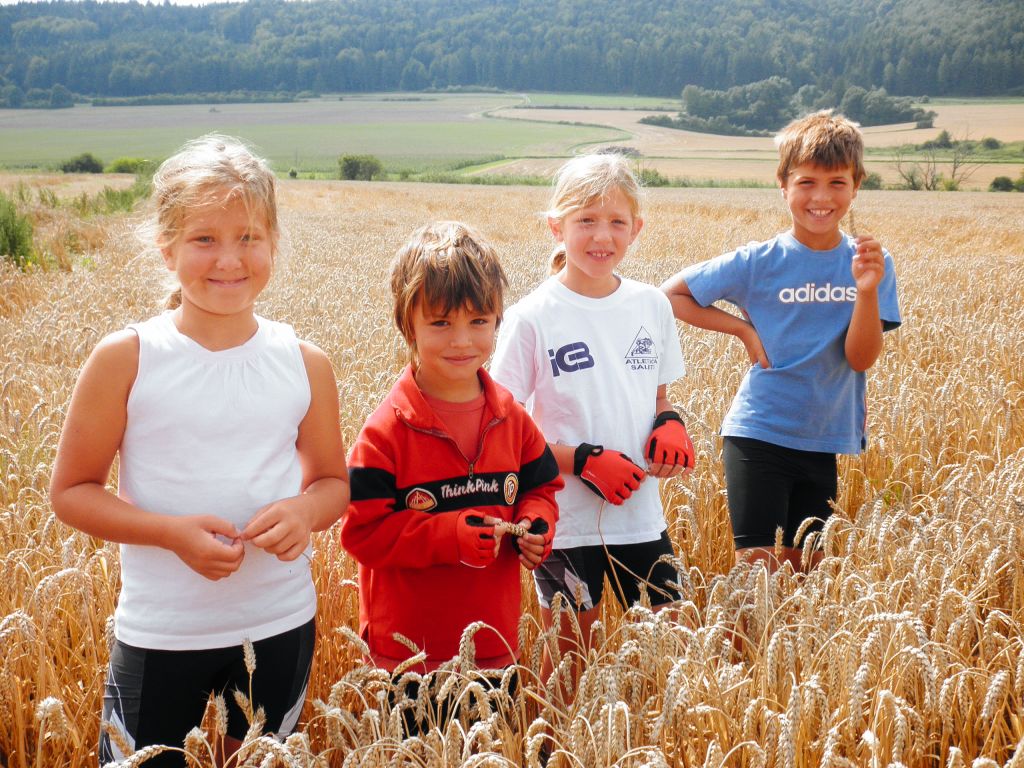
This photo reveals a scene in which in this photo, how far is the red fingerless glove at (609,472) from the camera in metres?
2.40

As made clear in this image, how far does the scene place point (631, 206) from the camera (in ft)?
8.72

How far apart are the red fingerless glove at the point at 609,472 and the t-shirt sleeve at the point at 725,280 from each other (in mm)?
1036

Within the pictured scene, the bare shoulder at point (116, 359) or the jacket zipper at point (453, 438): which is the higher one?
the bare shoulder at point (116, 359)

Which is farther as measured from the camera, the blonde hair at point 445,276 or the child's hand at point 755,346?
the child's hand at point 755,346

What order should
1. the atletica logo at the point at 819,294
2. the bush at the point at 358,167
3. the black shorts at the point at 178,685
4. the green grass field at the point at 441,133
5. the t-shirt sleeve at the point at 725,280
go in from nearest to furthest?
the black shorts at the point at 178,685
the atletica logo at the point at 819,294
the t-shirt sleeve at the point at 725,280
the bush at the point at 358,167
the green grass field at the point at 441,133

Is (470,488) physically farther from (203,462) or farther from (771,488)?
(771,488)

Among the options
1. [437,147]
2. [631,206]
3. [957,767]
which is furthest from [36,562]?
[437,147]

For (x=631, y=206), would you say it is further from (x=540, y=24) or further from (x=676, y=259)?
(x=540, y=24)

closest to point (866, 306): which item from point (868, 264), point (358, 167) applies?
point (868, 264)

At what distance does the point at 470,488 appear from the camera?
2107 millimetres

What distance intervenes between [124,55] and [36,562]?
19133 centimetres

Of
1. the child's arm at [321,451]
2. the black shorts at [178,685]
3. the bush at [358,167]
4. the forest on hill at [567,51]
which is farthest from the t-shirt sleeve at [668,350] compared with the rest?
the forest on hill at [567,51]

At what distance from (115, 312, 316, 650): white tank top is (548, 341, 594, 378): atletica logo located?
90cm

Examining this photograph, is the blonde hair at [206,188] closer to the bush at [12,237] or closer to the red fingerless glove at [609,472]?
the red fingerless glove at [609,472]
